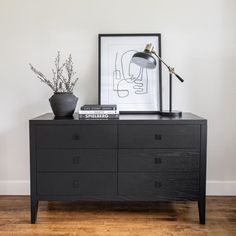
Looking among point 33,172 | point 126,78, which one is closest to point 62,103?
point 33,172

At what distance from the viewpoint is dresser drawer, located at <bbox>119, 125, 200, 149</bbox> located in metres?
2.35

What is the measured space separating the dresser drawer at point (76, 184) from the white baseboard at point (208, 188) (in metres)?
0.65

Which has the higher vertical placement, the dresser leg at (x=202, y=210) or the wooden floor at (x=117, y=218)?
the dresser leg at (x=202, y=210)

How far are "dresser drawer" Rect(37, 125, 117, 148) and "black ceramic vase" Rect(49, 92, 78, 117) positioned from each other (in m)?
0.19

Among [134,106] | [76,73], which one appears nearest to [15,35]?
[76,73]

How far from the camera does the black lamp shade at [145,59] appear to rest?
8.01 feet

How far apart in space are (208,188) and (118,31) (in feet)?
5.39

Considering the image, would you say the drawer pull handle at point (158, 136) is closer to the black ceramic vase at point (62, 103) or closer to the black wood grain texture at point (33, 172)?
the black ceramic vase at point (62, 103)

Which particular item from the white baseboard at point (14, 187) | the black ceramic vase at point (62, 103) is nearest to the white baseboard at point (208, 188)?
the white baseboard at point (14, 187)

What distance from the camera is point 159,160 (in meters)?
2.38

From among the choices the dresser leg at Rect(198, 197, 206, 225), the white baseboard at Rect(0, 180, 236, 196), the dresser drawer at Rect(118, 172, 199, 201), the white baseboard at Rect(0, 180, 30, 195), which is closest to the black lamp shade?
the dresser drawer at Rect(118, 172, 199, 201)

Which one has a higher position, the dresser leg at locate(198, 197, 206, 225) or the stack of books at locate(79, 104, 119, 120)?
the stack of books at locate(79, 104, 119, 120)

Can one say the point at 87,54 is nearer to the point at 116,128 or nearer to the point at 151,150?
the point at 116,128

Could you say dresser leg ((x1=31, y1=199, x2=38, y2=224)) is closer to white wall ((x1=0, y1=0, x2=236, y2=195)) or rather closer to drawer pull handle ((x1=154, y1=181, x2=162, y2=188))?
white wall ((x1=0, y1=0, x2=236, y2=195))
